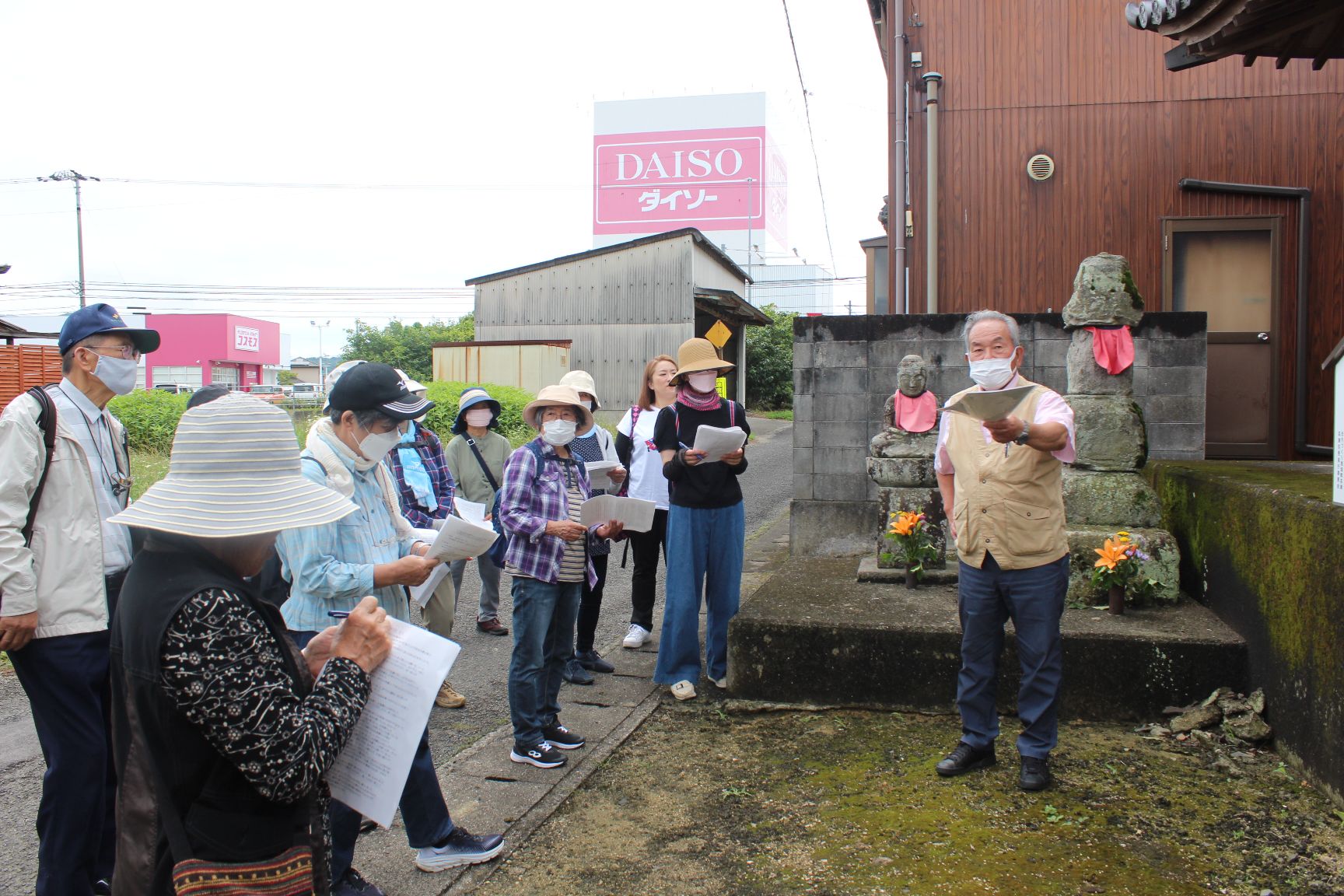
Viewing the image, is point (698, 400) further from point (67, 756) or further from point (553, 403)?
point (67, 756)

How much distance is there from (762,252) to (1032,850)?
70933mm

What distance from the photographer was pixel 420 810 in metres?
3.17

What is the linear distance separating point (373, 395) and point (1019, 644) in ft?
8.89

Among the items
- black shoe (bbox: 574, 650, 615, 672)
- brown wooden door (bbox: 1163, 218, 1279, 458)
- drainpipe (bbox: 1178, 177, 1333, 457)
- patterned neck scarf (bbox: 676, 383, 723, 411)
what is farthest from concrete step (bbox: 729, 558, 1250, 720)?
drainpipe (bbox: 1178, 177, 1333, 457)

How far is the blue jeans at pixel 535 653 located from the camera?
4133mm

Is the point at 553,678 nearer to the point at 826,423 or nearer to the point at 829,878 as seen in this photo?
the point at 829,878

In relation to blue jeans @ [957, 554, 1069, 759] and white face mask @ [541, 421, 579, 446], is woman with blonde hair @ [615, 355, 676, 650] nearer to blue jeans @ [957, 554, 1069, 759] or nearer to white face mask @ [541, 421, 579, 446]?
white face mask @ [541, 421, 579, 446]

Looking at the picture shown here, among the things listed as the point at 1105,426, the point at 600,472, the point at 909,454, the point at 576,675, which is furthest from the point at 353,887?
the point at 909,454

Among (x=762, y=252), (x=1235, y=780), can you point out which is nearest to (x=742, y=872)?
(x=1235, y=780)

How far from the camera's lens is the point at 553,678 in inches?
171

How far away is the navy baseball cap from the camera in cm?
332

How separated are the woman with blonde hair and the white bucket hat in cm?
413

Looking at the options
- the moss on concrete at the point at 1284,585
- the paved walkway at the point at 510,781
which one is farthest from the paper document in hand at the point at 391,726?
the moss on concrete at the point at 1284,585

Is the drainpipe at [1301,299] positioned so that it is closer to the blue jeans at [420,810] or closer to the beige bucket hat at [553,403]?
the beige bucket hat at [553,403]
